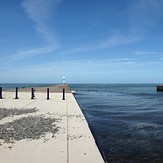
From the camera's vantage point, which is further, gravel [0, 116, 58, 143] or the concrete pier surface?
gravel [0, 116, 58, 143]

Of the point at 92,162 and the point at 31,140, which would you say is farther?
the point at 31,140

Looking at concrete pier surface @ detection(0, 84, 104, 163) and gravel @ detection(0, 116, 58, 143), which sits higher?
gravel @ detection(0, 116, 58, 143)

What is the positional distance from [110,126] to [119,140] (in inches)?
133

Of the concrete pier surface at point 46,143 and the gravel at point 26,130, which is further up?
the gravel at point 26,130

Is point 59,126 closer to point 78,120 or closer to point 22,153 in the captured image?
point 78,120

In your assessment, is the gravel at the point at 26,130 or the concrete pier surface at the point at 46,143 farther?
the gravel at the point at 26,130

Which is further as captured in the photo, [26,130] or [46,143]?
[26,130]

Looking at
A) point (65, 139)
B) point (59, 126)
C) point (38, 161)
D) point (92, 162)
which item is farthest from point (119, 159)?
point (59, 126)

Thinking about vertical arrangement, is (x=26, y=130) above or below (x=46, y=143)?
above

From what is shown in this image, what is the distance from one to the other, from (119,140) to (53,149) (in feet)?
12.9

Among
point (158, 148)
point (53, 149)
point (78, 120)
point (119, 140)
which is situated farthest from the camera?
point (78, 120)

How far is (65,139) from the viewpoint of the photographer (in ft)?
32.2

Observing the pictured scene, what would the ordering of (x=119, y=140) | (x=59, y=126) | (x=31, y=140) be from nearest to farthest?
(x=31, y=140) → (x=119, y=140) → (x=59, y=126)

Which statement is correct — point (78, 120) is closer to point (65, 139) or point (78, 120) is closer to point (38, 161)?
point (65, 139)
